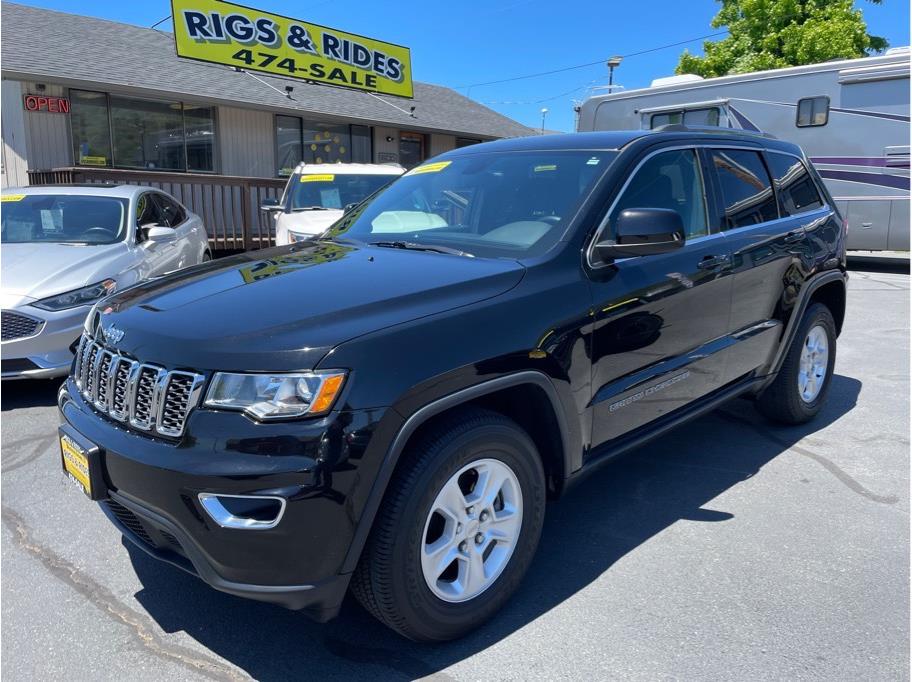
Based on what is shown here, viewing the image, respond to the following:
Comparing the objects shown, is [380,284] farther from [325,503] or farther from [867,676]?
[867,676]

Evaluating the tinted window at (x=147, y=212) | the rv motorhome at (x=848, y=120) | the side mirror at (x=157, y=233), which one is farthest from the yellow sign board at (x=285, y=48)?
the side mirror at (x=157, y=233)

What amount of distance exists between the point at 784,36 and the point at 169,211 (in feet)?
65.5

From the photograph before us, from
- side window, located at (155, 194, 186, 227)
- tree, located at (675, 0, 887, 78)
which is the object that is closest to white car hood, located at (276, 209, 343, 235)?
side window, located at (155, 194, 186, 227)

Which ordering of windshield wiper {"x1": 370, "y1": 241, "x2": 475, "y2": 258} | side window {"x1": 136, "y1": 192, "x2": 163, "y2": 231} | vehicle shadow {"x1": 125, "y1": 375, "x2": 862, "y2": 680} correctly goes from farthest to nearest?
side window {"x1": 136, "y1": 192, "x2": 163, "y2": 231} → windshield wiper {"x1": 370, "y1": 241, "x2": 475, "y2": 258} → vehicle shadow {"x1": 125, "y1": 375, "x2": 862, "y2": 680}

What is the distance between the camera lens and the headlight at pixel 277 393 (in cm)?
213

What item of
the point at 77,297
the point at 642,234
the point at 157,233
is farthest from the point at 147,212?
the point at 642,234

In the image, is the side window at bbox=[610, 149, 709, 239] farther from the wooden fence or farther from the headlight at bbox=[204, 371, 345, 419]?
the wooden fence

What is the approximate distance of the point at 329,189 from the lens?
9953 mm

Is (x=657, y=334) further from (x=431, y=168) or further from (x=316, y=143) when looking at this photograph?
(x=316, y=143)

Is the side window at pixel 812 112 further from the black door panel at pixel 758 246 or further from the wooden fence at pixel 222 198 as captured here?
the wooden fence at pixel 222 198

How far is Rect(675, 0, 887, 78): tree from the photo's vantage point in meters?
20.1

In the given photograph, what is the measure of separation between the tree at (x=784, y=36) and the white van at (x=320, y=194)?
15.2 metres

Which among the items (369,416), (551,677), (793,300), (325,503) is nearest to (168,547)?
(325,503)

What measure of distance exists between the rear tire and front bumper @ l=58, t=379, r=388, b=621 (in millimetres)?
3338
